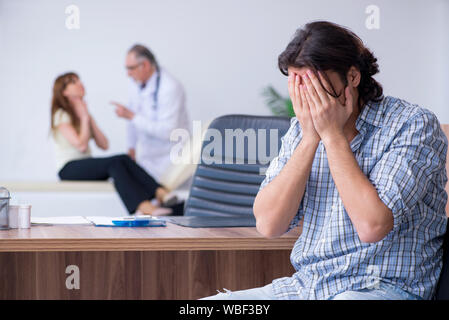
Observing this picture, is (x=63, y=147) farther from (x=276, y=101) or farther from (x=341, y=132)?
(x=341, y=132)

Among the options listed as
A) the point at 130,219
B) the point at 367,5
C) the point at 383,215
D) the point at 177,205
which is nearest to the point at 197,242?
the point at 130,219

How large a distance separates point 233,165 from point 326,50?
4.26ft

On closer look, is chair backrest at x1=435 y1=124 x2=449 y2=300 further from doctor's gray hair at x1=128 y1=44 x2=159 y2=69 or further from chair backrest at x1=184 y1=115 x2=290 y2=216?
doctor's gray hair at x1=128 y1=44 x2=159 y2=69

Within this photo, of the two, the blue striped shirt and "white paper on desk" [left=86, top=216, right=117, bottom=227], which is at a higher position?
the blue striped shirt

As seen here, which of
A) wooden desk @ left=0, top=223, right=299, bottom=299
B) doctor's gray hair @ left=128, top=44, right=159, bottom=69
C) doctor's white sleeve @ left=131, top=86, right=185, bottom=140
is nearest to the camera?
wooden desk @ left=0, top=223, right=299, bottom=299

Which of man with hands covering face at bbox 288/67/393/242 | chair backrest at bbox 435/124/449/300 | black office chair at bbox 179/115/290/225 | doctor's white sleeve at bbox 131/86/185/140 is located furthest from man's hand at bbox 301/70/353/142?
doctor's white sleeve at bbox 131/86/185/140

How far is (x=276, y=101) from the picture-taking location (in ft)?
20.1

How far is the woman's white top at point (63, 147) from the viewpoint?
5.97 meters

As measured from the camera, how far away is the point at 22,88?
602 cm

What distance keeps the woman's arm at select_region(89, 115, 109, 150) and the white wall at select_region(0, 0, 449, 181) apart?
0.05 metres

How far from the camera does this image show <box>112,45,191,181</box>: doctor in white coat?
594 cm

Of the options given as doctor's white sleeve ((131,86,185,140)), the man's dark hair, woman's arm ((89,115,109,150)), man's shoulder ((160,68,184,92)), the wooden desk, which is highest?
man's shoulder ((160,68,184,92))

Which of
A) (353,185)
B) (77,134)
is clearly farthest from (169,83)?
(353,185)

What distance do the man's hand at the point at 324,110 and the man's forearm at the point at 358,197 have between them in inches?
1.8
